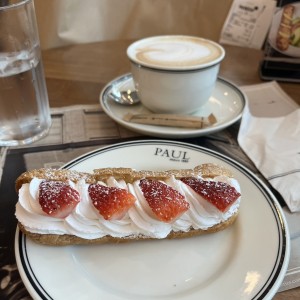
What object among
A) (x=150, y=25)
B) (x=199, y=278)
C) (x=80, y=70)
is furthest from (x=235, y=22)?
(x=199, y=278)

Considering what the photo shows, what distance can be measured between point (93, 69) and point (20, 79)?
372 millimetres

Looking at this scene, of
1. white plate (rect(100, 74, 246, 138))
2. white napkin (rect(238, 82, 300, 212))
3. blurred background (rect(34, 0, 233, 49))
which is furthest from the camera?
blurred background (rect(34, 0, 233, 49))

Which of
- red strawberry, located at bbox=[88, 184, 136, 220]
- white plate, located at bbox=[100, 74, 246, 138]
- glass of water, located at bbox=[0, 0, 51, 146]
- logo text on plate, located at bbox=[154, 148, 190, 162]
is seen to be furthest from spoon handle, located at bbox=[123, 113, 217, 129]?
red strawberry, located at bbox=[88, 184, 136, 220]

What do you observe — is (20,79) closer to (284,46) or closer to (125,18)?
(284,46)

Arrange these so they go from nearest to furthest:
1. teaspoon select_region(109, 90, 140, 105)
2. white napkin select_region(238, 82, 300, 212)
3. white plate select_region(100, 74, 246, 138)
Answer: white napkin select_region(238, 82, 300, 212), white plate select_region(100, 74, 246, 138), teaspoon select_region(109, 90, 140, 105)

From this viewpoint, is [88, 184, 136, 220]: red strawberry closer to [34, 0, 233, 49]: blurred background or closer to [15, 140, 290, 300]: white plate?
[15, 140, 290, 300]: white plate

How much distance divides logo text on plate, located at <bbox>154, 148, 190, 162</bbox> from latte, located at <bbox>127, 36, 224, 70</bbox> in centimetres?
21

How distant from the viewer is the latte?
0.98 meters

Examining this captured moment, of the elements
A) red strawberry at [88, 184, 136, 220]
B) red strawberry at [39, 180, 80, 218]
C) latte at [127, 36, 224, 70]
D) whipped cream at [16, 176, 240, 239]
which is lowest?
whipped cream at [16, 176, 240, 239]

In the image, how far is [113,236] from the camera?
66 cm

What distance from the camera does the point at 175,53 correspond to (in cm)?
104

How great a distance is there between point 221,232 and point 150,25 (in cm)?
137

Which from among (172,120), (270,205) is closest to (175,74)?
(172,120)

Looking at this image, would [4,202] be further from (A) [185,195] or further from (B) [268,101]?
(B) [268,101]
